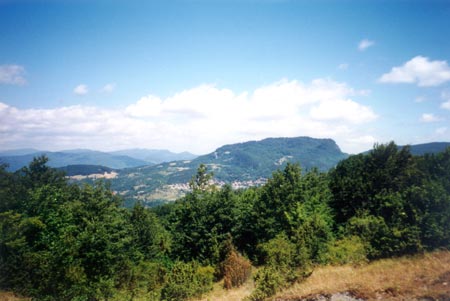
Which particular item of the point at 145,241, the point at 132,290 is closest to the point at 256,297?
the point at 132,290

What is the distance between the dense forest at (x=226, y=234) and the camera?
53.7ft

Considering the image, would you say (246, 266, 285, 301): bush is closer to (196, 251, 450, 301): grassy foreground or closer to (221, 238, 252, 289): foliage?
(196, 251, 450, 301): grassy foreground

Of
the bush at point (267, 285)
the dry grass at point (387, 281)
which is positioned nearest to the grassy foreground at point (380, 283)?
the dry grass at point (387, 281)

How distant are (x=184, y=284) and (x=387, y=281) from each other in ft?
40.3

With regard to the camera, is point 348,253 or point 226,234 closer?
point 348,253

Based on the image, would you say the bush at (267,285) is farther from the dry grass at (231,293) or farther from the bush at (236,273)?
the bush at (236,273)

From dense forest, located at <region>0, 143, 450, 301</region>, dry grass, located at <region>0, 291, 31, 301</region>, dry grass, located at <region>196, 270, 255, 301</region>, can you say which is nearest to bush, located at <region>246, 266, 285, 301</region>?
dense forest, located at <region>0, 143, 450, 301</region>

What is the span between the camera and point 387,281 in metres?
13.9

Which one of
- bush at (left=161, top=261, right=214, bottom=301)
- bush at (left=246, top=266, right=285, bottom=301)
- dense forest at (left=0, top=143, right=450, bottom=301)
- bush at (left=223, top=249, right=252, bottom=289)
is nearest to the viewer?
bush at (left=246, top=266, right=285, bottom=301)

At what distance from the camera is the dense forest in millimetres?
16359

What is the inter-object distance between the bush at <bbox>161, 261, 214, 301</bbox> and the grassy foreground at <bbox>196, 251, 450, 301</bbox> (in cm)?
84

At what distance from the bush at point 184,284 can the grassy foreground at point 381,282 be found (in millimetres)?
842

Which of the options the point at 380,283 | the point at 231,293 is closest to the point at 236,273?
the point at 231,293

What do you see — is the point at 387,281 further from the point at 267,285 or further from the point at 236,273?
the point at 236,273
